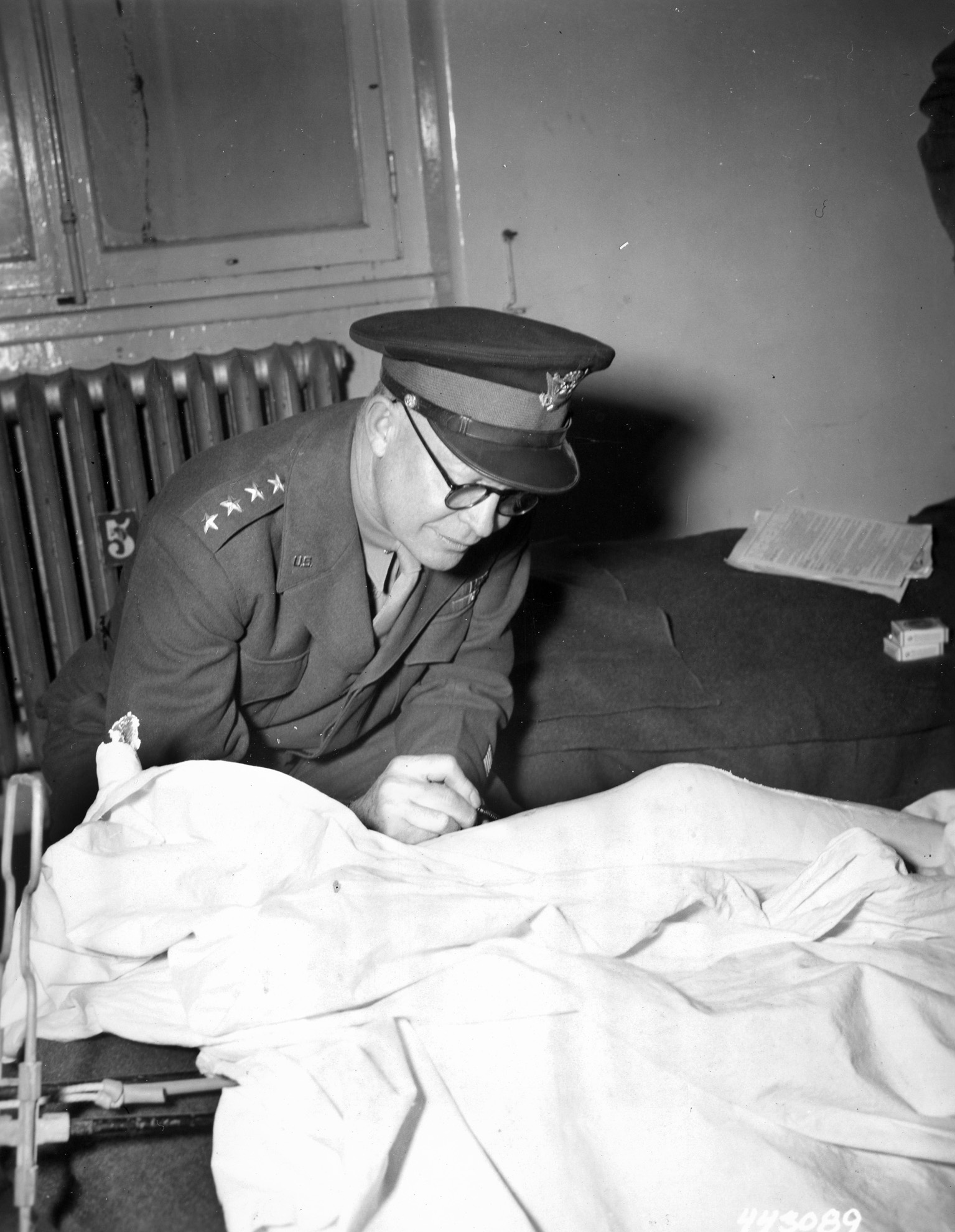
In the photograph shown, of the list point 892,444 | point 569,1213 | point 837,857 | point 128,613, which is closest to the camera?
point 569,1213

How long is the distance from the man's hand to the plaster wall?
1209mm

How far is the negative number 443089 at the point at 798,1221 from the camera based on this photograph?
2.14ft

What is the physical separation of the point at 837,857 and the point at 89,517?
5.03 feet

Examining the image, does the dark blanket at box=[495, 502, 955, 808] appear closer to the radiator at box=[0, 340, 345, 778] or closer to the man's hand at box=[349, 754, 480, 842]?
the man's hand at box=[349, 754, 480, 842]

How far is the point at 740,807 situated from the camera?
96cm

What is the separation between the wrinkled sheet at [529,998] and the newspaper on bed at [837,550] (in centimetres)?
93

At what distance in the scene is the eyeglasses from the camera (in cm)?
102

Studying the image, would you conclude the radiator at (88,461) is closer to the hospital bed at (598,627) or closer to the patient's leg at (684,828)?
the hospital bed at (598,627)

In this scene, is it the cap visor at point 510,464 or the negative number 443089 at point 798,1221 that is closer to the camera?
the negative number 443089 at point 798,1221

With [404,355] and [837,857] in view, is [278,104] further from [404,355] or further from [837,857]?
[837,857]

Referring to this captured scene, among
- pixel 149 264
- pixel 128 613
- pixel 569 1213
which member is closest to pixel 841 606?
pixel 128 613

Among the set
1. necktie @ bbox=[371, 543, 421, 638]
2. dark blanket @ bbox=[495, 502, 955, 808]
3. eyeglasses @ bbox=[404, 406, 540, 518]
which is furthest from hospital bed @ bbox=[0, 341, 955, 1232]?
eyeglasses @ bbox=[404, 406, 540, 518]

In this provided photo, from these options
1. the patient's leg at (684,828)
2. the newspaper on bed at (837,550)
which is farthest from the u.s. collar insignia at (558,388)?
the newspaper on bed at (837,550)

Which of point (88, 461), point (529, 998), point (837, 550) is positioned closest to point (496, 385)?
point (529, 998)
